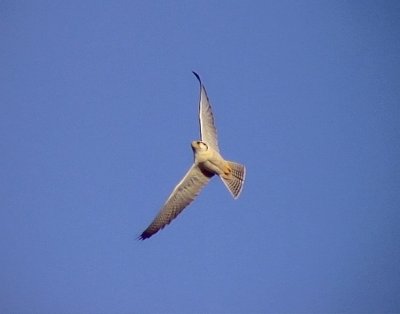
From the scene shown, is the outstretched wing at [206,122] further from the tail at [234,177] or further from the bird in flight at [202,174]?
the tail at [234,177]

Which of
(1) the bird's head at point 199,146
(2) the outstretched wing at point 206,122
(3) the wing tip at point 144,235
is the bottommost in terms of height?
(3) the wing tip at point 144,235

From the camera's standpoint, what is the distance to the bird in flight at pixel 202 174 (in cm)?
855

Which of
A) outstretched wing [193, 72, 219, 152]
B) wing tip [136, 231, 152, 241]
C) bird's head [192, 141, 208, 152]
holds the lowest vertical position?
wing tip [136, 231, 152, 241]

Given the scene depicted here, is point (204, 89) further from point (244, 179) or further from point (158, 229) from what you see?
point (158, 229)

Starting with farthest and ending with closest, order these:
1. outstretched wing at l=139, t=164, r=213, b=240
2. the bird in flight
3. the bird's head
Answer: outstretched wing at l=139, t=164, r=213, b=240 → the bird in flight → the bird's head

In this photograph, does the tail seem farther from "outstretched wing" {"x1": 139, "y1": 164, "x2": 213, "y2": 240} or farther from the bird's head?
the bird's head

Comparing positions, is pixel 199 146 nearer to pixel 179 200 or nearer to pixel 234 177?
pixel 234 177

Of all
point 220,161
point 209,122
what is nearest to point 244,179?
point 220,161

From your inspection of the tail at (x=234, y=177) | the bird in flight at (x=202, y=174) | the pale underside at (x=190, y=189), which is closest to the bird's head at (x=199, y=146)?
the bird in flight at (x=202, y=174)

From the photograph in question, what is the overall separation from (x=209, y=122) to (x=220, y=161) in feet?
1.96

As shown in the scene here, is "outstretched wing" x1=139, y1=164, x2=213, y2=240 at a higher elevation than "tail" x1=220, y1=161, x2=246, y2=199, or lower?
lower

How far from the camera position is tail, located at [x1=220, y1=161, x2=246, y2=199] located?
27.7ft

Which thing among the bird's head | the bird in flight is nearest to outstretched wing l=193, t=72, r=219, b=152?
the bird in flight

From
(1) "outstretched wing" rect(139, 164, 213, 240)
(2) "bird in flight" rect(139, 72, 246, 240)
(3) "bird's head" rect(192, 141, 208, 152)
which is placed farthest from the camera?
(1) "outstretched wing" rect(139, 164, 213, 240)
